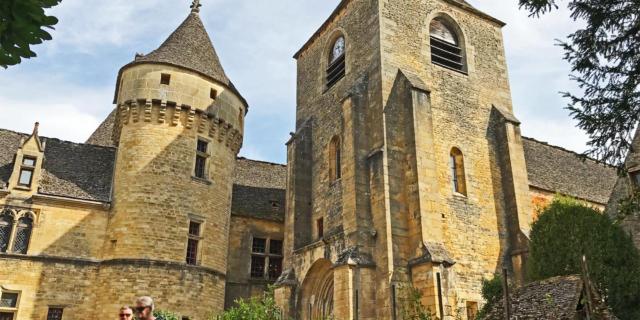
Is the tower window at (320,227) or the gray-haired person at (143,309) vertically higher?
the tower window at (320,227)

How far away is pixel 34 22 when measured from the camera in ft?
9.91

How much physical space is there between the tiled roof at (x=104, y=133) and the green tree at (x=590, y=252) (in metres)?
18.5

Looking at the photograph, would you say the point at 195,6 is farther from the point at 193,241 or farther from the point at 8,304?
the point at 8,304

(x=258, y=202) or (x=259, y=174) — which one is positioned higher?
(x=259, y=174)

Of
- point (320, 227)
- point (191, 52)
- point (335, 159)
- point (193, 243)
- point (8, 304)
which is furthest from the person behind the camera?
point (191, 52)

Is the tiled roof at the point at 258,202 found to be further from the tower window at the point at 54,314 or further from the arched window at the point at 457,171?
the arched window at the point at 457,171

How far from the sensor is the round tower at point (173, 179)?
16.9 m

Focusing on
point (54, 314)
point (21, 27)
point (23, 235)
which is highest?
point (23, 235)

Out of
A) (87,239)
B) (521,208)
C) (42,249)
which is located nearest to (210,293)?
(87,239)

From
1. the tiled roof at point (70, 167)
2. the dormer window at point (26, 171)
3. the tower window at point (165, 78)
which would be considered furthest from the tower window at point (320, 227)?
the dormer window at point (26, 171)

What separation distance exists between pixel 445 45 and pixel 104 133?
16072mm

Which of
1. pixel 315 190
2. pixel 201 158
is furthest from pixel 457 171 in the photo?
pixel 201 158

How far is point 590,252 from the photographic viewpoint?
40.7 feet

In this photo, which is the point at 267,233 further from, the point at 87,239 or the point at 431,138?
the point at 431,138
